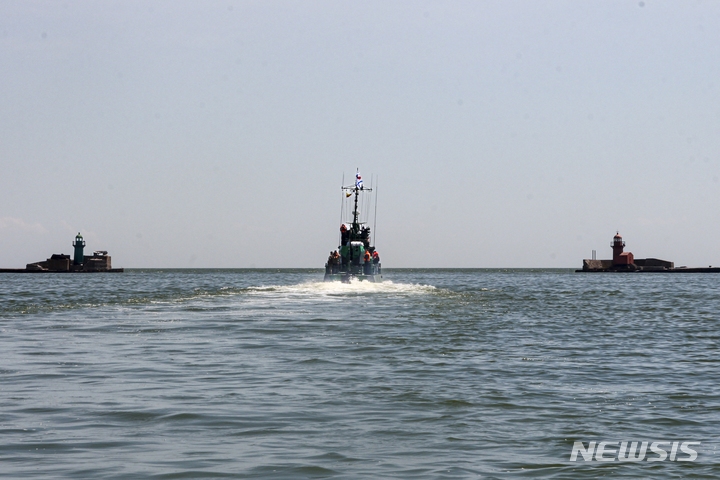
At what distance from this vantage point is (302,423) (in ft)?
→ 42.4

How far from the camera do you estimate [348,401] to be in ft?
49.2

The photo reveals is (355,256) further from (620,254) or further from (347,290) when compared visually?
(620,254)

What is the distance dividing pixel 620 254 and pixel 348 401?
175 metres

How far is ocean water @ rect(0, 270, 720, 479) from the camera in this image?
1051 centimetres

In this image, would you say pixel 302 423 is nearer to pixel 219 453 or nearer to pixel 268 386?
pixel 219 453

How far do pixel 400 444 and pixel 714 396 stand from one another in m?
7.47

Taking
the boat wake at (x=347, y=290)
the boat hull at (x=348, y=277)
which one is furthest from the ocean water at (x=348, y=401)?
the boat hull at (x=348, y=277)

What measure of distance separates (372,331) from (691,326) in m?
14.2

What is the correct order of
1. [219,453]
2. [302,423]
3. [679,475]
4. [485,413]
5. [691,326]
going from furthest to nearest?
[691,326], [485,413], [302,423], [219,453], [679,475]

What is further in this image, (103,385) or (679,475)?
(103,385)

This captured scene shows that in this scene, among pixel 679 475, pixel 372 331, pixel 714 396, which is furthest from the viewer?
pixel 372 331

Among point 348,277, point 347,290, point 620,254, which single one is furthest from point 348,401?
point 620,254

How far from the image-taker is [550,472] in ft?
33.3

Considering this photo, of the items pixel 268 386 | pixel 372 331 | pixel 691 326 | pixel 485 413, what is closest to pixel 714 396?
pixel 485 413
